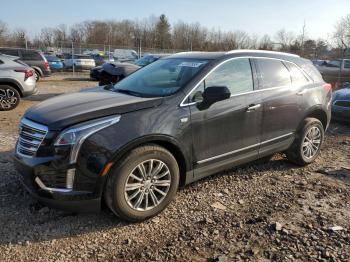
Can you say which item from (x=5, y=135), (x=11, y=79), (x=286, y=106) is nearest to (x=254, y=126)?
(x=286, y=106)

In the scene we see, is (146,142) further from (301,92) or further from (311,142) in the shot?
(311,142)

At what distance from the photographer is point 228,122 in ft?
13.5

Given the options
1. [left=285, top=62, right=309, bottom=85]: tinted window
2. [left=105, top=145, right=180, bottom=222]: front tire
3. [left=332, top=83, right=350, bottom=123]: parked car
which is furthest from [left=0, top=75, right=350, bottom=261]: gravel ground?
[left=332, top=83, right=350, bottom=123]: parked car

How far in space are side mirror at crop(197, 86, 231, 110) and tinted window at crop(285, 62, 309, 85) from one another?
5.48 ft

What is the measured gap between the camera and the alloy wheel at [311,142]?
539cm

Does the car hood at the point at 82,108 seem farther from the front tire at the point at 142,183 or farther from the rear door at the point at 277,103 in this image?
the rear door at the point at 277,103

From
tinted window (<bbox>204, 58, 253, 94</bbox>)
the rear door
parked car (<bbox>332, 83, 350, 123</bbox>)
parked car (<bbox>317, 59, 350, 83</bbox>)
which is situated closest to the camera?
tinted window (<bbox>204, 58, 253, 94</bbox>)

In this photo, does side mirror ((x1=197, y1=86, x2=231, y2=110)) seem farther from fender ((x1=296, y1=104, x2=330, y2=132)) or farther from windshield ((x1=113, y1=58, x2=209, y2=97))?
fender ((x1=296, y1=104, x2=330, y2=132))

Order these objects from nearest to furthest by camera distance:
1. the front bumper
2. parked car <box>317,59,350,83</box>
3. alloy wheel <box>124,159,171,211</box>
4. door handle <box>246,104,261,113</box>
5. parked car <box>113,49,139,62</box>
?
1. the front bumper
2. alloy wheel <box>124,159,171,211</box>
3. door handle <box>246,104,261,113</box>
4. parked car <box>317,59,350,83</box>
5. parked car <box>113,49,139,62</box>

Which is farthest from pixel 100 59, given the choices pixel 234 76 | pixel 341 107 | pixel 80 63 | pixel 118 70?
pixel 234 76

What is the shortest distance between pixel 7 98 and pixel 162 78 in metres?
6.45

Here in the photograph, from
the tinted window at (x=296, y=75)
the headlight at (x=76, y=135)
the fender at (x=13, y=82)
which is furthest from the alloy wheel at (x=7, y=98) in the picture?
the tinted window at (x=296, y=75)

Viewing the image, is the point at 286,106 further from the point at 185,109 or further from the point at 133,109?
the point at 133,109

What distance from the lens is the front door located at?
12.8 feet
